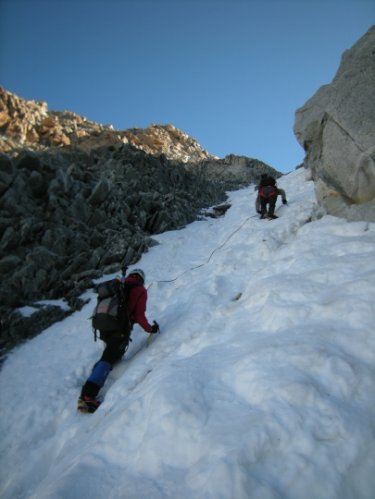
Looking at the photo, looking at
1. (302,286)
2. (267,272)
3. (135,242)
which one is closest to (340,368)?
(302,286)

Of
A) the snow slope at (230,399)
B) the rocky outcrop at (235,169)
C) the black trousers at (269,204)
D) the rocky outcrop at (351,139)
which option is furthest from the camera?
the rocky outcrop at (235,169)

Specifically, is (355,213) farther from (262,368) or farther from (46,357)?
(46,357)

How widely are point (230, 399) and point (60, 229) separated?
605 inches

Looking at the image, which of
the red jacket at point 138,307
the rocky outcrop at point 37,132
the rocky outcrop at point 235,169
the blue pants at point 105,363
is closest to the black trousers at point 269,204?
the red jacket at point 138,307

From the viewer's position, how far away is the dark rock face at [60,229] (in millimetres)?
13219

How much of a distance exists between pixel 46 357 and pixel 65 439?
4.02 meters

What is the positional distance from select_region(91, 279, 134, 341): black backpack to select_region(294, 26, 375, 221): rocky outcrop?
6978 millimetres

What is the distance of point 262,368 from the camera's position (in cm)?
425

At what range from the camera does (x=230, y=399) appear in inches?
157

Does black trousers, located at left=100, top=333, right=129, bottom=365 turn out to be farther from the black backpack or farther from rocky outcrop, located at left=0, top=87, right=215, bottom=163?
rocky outcrop, located at left=0, top=87, right=215, bottom=163

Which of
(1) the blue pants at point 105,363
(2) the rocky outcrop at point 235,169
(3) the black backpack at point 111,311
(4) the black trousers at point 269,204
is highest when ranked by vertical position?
(2) the rocky outcrop at point 235,169

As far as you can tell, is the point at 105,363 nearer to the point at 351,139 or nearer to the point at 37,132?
the point at 351,139

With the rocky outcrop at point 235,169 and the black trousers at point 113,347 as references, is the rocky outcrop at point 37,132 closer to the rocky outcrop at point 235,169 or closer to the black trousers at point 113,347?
the rocky outcrop at point 235,169

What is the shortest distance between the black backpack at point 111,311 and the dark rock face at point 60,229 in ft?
18.6
